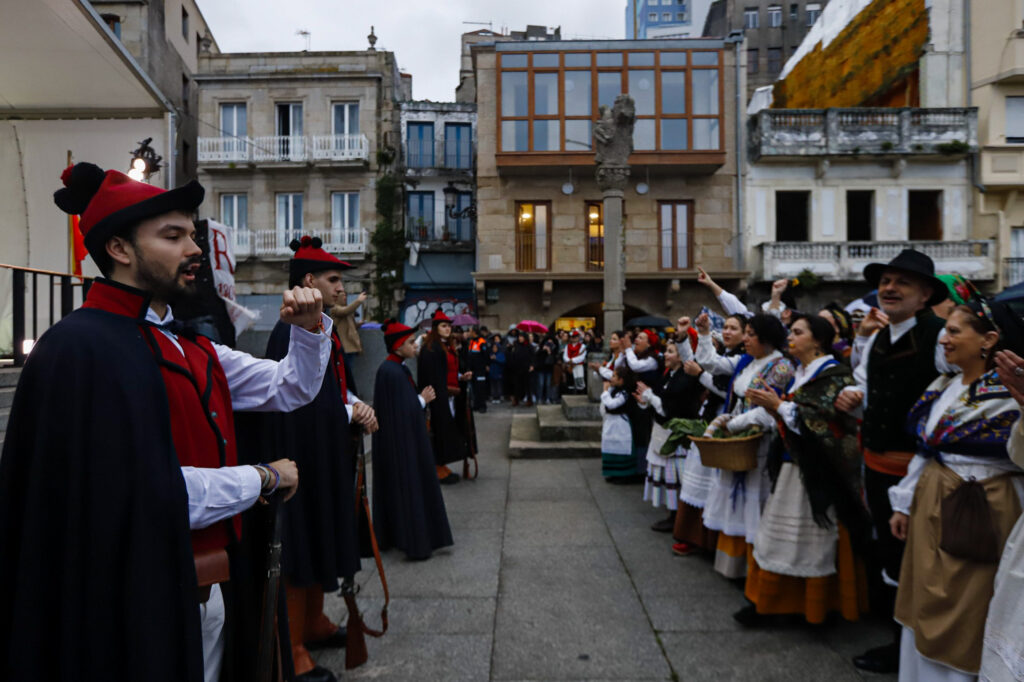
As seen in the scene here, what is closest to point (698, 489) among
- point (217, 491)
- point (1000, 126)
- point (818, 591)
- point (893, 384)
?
point (818, 591)

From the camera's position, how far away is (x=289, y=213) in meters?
23.7

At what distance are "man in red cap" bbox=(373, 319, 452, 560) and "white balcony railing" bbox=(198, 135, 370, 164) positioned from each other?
66.0ft

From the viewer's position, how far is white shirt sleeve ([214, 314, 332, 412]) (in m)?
2.18

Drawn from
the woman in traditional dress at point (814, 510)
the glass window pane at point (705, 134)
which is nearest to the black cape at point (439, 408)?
the woman in traditional dress at point (814, 510)

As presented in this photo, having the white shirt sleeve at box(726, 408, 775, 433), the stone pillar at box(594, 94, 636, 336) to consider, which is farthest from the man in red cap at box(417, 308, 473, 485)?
the stone pillar at box(594, 94, 636, 336)

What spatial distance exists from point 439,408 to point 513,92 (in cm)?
1574

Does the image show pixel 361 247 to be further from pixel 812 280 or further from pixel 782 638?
pixel 782 638

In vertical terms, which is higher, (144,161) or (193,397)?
(144,161)

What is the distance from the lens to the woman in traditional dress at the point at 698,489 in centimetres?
474

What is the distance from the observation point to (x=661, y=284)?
2094 centimetres

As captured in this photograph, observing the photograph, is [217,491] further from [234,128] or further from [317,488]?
[234,128]

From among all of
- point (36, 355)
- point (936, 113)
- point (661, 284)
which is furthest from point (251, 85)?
point (36, 355)

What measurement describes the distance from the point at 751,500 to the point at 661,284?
57.1 feet

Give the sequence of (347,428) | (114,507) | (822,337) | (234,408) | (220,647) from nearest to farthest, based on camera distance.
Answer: (114,507) < (220,647) < (234,408) < (347,428) < (822,337)
